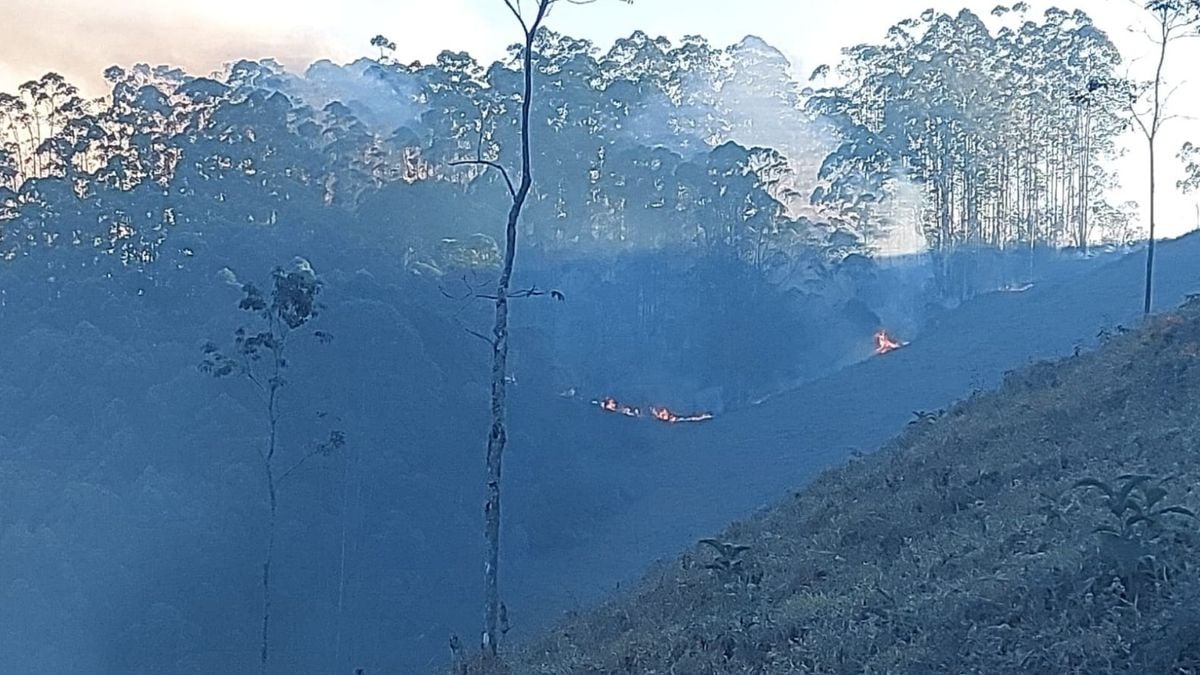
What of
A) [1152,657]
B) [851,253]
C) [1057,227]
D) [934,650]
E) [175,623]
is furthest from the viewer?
[1057,227]

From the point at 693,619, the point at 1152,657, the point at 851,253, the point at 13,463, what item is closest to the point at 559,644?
the point at 693,619

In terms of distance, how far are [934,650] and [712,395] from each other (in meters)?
36.9

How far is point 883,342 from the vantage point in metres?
44.3

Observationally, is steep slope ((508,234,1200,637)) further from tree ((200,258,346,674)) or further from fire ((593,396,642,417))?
tree ((200,258,346,674))

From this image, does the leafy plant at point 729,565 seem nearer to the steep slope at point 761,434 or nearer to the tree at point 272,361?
the tree at point 272,361

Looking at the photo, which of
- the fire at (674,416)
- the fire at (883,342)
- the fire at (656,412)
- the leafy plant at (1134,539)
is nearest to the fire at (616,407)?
the fire at (656,412)

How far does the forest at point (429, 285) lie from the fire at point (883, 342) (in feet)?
0.84

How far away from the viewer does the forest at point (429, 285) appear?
28.3 m

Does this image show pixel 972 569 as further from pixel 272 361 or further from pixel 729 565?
pixel 272 361

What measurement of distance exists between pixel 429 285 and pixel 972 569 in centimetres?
3173

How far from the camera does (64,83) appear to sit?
1750 inches

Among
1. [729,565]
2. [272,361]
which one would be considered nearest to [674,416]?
[272,361]

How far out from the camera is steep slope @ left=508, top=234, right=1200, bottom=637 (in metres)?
30.4

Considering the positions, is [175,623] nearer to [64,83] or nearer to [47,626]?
[47,626]
